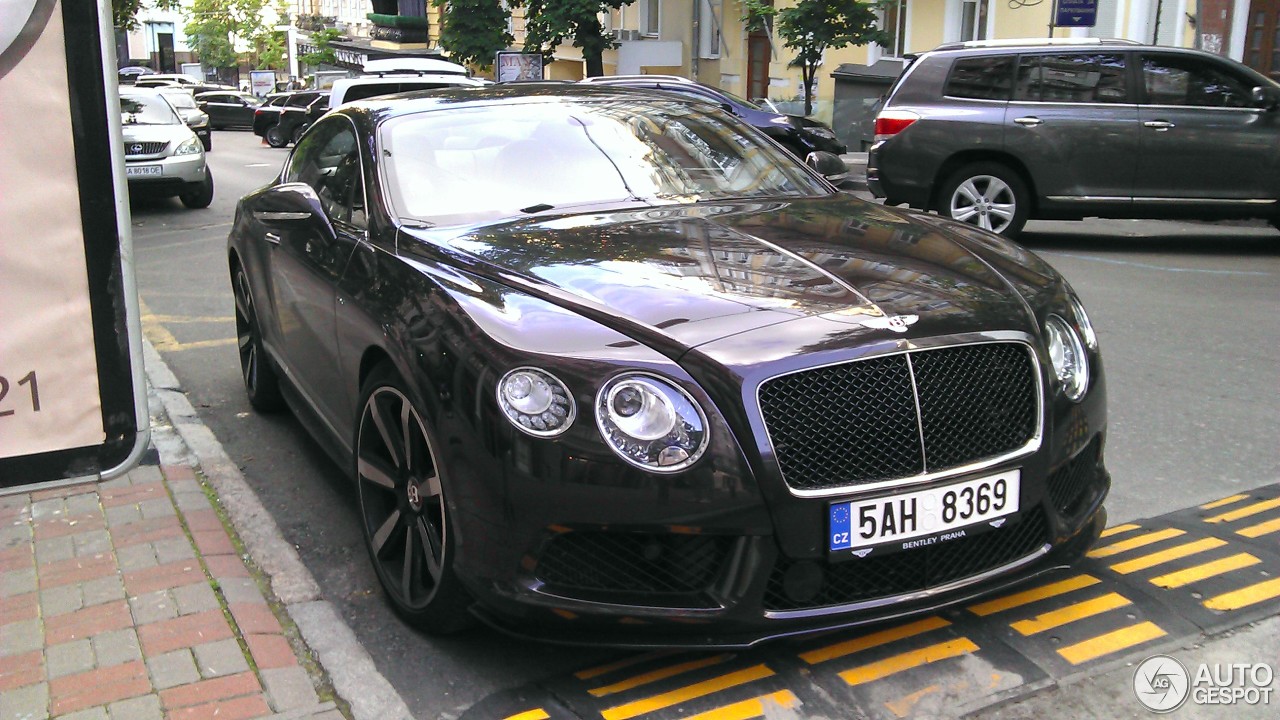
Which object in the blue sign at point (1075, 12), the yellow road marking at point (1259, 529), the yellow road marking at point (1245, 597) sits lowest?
the yellow road marking at point (1259, 529)

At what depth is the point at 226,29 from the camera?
84.8 metres

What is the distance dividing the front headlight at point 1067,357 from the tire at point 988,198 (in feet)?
24.6

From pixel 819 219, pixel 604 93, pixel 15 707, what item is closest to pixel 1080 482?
pixel 819 219

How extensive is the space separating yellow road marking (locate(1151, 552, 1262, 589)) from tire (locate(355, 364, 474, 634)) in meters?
2.09

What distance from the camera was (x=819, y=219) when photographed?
4145 millimetres

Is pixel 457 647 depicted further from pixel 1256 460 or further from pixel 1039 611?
pixel 1256 460

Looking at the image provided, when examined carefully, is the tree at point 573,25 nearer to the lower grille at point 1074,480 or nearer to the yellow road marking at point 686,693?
the lower grille at point 1074,480

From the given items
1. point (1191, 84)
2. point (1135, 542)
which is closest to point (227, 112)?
point (1191, 84)

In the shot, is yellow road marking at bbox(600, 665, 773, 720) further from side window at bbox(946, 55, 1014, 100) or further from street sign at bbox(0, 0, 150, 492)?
side window at bbox(946, 55, 1014, 100)

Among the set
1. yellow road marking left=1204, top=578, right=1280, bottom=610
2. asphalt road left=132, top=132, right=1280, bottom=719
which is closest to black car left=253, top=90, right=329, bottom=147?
asphalt road left=132, top=132, right=1280, bottom=719

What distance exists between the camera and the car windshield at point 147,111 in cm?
1527

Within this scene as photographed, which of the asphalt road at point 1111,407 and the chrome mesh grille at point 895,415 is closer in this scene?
the chrome mesh grille at point 895,415

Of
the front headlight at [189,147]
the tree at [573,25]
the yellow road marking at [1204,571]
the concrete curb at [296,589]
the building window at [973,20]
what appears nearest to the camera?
the concrete curb at [296,589]

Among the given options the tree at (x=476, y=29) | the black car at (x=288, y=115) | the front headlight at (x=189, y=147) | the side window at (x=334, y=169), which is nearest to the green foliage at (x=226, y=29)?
the black car at (x=288, y=115)
